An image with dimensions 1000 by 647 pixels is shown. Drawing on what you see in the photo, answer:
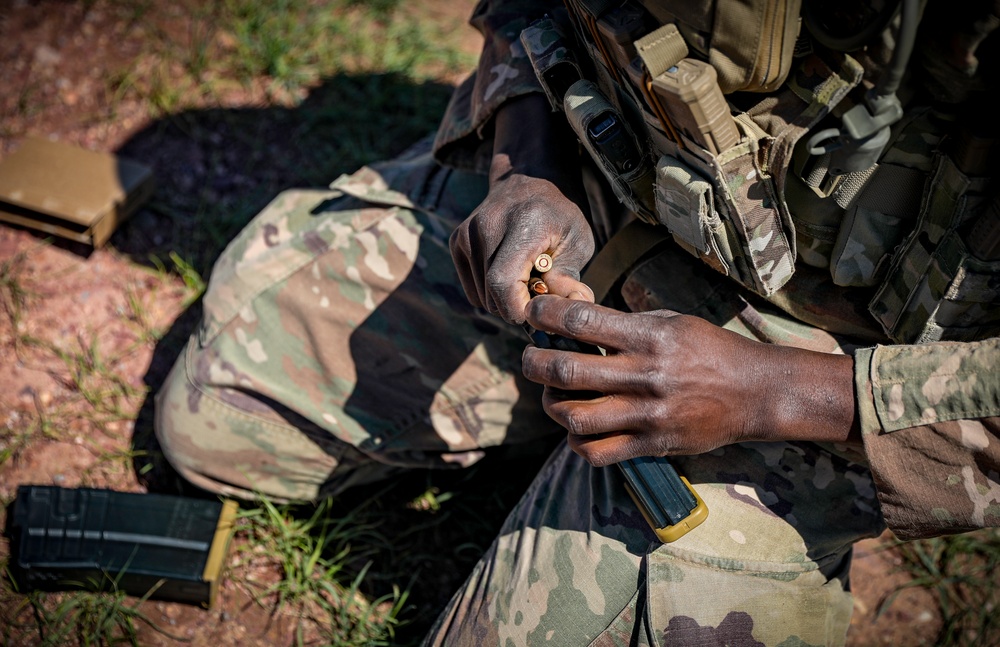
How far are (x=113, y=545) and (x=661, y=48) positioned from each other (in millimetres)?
1972

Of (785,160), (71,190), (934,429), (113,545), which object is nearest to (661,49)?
(785,160)

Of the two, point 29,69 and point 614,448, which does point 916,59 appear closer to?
point 614,448

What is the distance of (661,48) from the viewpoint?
1.41 metres

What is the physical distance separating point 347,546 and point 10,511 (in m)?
1.01

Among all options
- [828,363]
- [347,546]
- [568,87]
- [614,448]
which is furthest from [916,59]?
[347,546]

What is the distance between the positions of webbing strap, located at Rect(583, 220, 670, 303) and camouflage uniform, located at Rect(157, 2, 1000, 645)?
4 cm

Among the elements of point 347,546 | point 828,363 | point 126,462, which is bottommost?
point 347,546

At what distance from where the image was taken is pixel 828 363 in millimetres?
1474

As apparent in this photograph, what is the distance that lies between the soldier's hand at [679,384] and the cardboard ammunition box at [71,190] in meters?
2.08

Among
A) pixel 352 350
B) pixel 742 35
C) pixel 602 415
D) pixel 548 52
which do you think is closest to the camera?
pixel 742 35

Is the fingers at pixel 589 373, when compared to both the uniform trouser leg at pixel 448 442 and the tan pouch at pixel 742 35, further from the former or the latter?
the tan pouch at pixel 742 35

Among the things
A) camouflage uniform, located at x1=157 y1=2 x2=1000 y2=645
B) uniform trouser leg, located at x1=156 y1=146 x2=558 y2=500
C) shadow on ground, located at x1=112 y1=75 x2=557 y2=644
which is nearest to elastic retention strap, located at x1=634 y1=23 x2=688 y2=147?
camouflage uniform, located at x1=157 y1=2 x2=1000 y2=645

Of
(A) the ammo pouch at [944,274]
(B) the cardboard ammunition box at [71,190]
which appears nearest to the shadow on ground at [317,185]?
(B) the cardboard ammunition box at [71,190]

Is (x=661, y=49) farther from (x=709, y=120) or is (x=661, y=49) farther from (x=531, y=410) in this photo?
(x=531, y=410)
